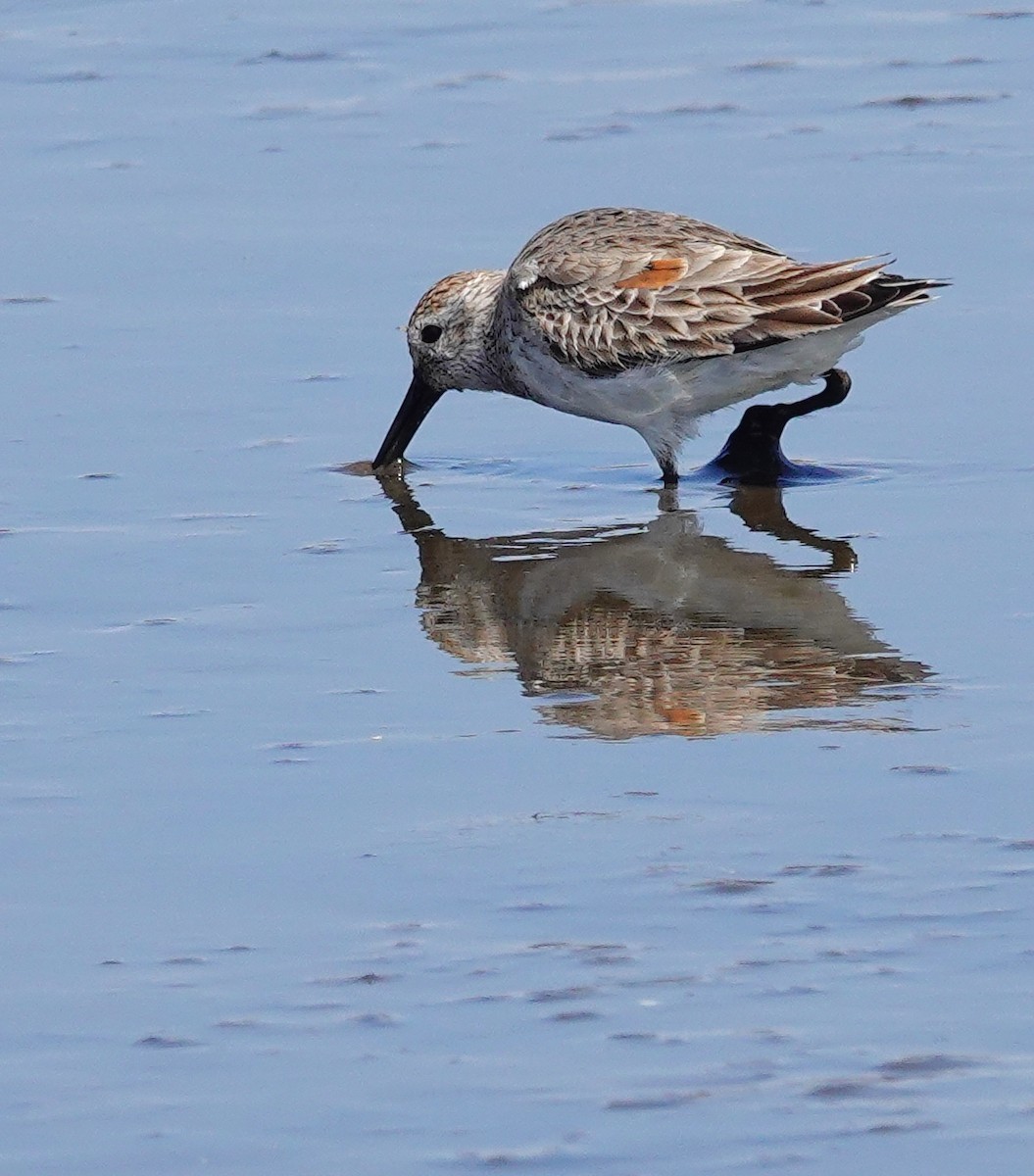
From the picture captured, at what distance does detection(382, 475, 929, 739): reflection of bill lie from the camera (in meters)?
6.63

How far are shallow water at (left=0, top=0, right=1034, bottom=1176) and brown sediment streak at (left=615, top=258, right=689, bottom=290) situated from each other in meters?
0.72

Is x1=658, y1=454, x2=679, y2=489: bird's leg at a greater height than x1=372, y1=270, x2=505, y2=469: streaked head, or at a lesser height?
lesser

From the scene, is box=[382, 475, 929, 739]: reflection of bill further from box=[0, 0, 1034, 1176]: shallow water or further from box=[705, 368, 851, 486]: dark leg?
box=[705, 368, 851, 486]: dark leg

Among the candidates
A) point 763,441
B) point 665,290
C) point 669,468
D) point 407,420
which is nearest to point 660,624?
point 669,468

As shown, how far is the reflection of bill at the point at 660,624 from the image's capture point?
6.63 meters

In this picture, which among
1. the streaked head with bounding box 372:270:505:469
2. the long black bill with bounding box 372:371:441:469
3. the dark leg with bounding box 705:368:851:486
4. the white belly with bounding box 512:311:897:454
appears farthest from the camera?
the streaked head with bounding box 372:270:505:469

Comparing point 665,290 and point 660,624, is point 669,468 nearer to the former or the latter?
point 665,290

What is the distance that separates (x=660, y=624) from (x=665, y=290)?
2.15 metres

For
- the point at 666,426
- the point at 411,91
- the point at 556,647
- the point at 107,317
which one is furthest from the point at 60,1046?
the point at 411,91

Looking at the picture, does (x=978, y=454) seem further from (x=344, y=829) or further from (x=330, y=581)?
(x=344, y=829)

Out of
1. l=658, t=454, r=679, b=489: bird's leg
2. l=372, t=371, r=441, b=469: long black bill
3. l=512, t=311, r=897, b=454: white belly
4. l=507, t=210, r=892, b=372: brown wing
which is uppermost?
l=507, t=210, r=892, b=372: brown wing

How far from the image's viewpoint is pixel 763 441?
936cm

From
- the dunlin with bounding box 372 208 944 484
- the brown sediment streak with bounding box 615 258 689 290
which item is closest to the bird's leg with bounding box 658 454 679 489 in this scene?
the dunlin with bounding box 372 208 944 484

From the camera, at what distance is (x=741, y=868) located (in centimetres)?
543
